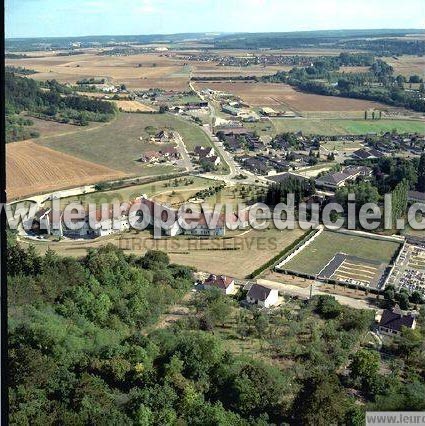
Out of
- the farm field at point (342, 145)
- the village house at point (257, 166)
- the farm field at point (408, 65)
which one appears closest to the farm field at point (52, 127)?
the village house at point (257, 166)

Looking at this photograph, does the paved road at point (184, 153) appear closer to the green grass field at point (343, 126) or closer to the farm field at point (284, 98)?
the green grass field at point (343, 126)

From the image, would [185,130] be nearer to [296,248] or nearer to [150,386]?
[296,248]

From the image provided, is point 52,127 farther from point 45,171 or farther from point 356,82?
point 356,82

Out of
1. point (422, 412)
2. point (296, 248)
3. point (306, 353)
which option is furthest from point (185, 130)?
point (422, 412)

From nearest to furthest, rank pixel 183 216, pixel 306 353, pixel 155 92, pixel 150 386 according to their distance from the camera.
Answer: pixel 150 386 → pixel 306 353 → pixel 183 216 → pixel 155 92

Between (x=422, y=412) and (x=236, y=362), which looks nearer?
(x=422, y=412)

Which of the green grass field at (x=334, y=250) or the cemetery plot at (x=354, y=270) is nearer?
the cemetery plot at (x=354, y=270)
